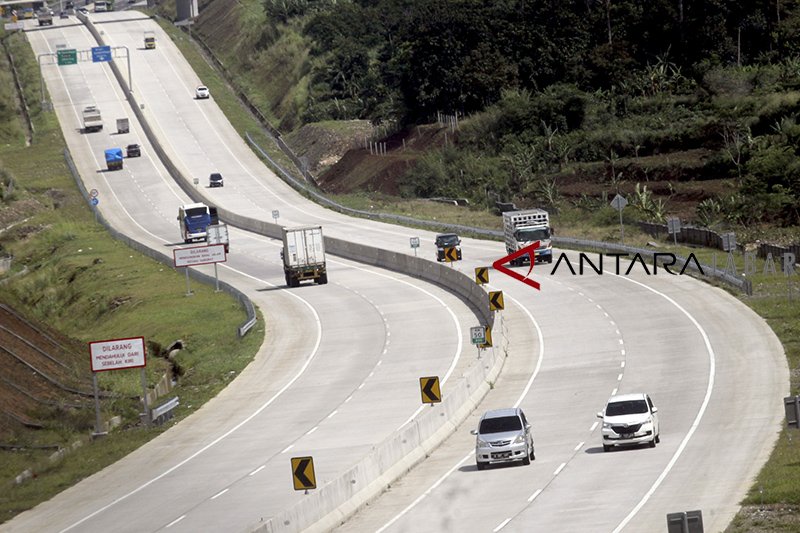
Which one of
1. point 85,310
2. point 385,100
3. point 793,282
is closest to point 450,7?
point 385,100

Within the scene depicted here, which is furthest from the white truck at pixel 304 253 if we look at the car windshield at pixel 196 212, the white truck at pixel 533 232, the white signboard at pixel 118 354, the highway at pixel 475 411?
the white signboard at pixel 118 354

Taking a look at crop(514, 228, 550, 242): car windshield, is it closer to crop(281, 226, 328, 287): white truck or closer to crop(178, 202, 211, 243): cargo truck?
crop(281, 226, 328, 287): white truck

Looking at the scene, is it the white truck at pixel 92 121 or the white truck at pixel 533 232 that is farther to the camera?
the white truck at pixel 92 121

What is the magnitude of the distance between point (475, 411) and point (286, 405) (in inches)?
331

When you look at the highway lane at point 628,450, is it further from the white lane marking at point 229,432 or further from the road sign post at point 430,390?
the white lane marking at point 229,432

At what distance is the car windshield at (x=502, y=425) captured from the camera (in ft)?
127

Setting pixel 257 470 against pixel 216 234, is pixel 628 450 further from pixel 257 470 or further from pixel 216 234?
pixel 216 234

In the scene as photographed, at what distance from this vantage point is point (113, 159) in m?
136

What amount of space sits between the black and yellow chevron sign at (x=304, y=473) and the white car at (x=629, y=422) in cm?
1024

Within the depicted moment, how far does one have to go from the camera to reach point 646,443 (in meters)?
39.2

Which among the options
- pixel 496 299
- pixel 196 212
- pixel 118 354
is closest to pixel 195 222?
pixel 196 212

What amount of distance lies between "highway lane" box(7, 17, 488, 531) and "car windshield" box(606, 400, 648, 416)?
25.5 ft

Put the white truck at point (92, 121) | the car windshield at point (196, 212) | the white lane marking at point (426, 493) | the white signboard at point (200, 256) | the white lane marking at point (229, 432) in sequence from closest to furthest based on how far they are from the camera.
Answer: the white lane marking at point (426, 493) < the white lane marking at point (229, 432) < the white signboard at point (200, 256) < the car windshield at point (196, 212) < the white truck at point (92, 121)

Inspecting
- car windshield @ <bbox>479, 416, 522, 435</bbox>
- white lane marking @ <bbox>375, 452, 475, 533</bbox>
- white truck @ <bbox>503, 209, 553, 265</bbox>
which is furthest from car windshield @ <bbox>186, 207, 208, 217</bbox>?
car windshield @ <bbox>479, 416, 522, 435</bbox>
